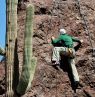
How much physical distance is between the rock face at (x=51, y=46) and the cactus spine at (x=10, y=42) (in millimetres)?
1355

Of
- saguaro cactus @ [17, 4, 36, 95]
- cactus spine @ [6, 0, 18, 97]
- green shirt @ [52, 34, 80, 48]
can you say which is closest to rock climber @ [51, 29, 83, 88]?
green shirt @ [52, 34, 80, 48]

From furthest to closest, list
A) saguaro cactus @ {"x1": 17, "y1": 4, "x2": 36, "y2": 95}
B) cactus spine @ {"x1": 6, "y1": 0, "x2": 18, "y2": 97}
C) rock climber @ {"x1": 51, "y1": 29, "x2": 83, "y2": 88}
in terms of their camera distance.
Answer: rock climber @ {"x1": 51, "y1": 29, "x2": 83, "y2": 88} → cactus spine @ {"x1": 6, "y1": 0, "x2": 18, "y2": 97} → saguaro cactus @ {"x1": 17, "y1": 4, "x2": 36, "y2": 95}

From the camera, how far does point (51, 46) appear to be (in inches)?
572

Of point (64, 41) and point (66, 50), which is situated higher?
point (64, 41)

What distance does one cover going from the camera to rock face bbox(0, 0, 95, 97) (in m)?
13.7

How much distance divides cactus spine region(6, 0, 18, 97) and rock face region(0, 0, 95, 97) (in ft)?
4.44

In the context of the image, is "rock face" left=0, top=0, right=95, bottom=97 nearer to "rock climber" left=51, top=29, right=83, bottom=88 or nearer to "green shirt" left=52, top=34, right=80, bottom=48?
"rock climber" left=51, top=29, right=83, bottom=88

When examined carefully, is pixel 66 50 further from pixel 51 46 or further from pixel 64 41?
pixel 51 46

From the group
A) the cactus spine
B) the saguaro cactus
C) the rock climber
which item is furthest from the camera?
the rock climber

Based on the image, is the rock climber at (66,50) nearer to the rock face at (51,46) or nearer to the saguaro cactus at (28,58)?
the rock face at (51,46)

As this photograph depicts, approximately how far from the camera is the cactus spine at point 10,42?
12.3m

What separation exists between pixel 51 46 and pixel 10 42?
7.43ft

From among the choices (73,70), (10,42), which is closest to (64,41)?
(73,70)

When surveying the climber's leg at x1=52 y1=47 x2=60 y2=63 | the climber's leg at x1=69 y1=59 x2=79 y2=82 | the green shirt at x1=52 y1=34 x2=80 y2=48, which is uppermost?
the green shirt at x1=52 y1=34 x2=80 y2=48
